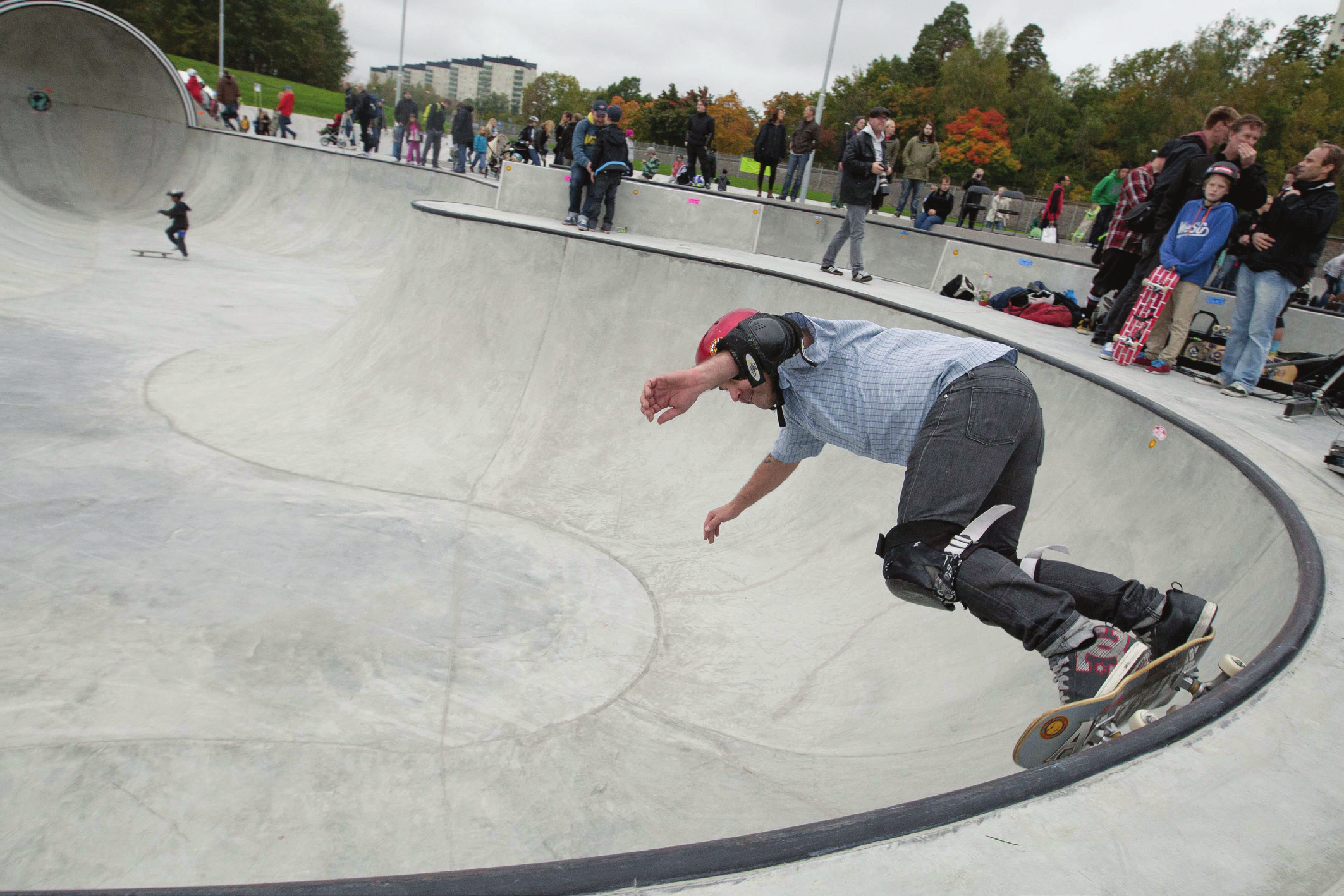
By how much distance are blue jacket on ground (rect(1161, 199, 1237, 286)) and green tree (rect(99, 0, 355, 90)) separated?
2824 inches

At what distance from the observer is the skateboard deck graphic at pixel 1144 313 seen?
6.43 meters

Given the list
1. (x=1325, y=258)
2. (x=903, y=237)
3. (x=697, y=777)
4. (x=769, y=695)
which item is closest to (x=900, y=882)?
(x=697, y=777)

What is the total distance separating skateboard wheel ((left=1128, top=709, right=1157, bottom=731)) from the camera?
1892 mm

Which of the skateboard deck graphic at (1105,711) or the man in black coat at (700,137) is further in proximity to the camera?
the man in black coat at (700,137)

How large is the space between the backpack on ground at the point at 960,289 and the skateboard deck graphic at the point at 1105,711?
27.6 feet

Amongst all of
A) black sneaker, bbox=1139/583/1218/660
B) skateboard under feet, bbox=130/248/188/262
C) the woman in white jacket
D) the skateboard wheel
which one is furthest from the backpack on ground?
the woman in white jacket

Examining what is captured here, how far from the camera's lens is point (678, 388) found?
220cm

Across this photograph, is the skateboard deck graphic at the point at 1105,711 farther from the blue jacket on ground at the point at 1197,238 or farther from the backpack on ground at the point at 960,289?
the backpack on ground at the point at 960,289

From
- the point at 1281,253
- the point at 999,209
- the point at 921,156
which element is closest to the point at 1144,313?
the point at 1281,253

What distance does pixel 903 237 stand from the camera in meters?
11.5

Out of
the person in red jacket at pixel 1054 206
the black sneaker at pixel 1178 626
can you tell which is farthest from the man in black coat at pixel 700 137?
the black sneaker at pixel 1178 626

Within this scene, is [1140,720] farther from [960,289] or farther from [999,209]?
[999,209]

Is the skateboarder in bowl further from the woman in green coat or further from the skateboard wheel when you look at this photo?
the woman in green coat

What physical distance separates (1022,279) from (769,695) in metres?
7.50
